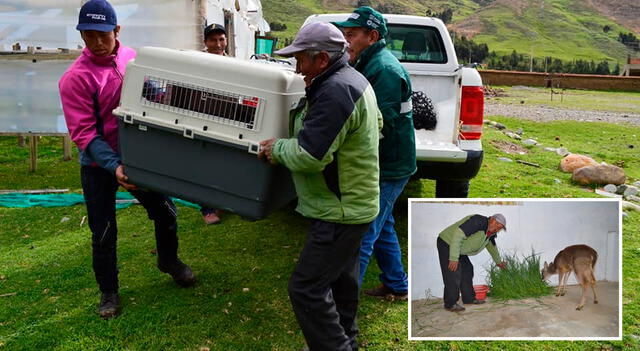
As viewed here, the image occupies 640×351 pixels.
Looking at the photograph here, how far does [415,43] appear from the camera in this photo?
233 inches

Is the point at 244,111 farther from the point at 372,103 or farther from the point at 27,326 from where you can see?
the point at 27,326

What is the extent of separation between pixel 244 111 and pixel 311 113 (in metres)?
0.42

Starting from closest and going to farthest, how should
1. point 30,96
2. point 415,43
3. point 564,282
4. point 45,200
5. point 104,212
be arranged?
1. point 564,282
2. point 104,212
3. point 415,43
4. point 45,200
5. point 30,96

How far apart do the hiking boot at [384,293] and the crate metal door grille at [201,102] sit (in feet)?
6.06

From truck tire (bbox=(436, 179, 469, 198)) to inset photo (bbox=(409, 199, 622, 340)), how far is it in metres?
1.89

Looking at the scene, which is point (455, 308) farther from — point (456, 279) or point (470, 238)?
point (470, 238)

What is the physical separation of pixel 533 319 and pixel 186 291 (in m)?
2.36

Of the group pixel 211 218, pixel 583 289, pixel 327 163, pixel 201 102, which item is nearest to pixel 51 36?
pixel 211 218

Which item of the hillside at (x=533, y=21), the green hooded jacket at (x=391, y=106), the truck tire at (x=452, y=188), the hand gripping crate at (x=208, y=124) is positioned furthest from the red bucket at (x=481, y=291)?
the hillside at (x=533, y=21)

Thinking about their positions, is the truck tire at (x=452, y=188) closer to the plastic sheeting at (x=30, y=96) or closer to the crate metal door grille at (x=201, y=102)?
the crate metal door grille at (x=201, y=102)

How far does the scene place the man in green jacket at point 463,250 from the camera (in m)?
3.54

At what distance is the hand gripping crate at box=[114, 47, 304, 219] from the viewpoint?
2.89 meters

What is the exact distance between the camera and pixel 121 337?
3.57m

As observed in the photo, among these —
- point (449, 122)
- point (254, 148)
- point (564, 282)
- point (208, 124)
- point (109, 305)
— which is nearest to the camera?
point (254, 148)
